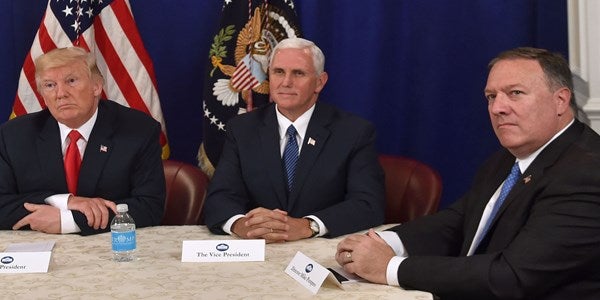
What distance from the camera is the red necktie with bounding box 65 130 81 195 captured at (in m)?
3.72

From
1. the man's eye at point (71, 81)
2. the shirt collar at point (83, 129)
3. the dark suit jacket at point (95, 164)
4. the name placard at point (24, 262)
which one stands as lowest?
the name placard at point (24, 262)

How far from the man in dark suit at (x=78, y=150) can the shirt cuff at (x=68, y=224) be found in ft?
0.73

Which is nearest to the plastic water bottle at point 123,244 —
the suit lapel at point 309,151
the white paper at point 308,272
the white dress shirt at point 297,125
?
the white paper at point 308,272

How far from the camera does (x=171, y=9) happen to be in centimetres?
540

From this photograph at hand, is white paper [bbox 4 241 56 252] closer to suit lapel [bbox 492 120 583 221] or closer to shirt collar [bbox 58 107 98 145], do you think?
shirt collar [bbox 58 107 98 145]

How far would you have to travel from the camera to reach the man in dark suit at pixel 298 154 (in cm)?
379

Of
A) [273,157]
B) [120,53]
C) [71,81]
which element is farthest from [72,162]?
[120,53]

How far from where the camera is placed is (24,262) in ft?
9.23

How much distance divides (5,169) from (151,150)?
0.60 m

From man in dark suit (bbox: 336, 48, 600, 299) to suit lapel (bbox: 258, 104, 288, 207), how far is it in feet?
2.69

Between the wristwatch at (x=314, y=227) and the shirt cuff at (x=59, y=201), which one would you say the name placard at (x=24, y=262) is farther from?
the wristwatch at (x=314, y=227)

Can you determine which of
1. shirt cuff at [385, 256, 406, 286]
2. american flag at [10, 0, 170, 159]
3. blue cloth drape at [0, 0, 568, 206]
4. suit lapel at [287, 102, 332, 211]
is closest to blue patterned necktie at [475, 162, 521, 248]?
shirt cuff at [385, 256, 406, 286]

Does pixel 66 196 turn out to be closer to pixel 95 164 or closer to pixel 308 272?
pixel 95 164

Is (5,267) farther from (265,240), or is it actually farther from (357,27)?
(357,27)
